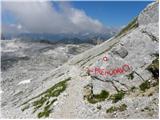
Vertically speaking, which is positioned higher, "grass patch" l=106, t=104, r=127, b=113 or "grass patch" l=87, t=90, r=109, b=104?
"grass patch" l=87, t=90, r=109, b=104

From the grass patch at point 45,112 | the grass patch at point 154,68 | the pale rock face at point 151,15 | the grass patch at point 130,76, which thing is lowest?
the grass patch at point 45,112

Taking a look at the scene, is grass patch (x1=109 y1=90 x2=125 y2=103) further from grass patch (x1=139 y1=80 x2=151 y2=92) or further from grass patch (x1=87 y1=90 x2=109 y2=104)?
grass patch (x1=139 y1=80 x2=151 y2=92)

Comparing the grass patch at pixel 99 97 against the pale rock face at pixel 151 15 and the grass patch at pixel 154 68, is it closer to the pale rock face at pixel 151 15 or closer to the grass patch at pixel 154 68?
the grass patch at pixel 154 68

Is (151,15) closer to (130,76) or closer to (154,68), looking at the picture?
(154,68)

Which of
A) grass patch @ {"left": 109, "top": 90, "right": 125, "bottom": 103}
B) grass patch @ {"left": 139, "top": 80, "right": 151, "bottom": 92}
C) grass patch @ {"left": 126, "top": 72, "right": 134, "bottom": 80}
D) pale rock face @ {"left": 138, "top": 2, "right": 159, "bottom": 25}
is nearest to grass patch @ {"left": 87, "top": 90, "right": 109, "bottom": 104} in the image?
grass patch @ {"left": 109, "top": 90, "right": 125, "bottom": 103}

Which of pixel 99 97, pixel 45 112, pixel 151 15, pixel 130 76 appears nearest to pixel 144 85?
pixel 130 76

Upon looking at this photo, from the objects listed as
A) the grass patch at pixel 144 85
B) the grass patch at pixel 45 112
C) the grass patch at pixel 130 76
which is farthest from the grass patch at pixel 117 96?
the grass patch at pixel 45 112
